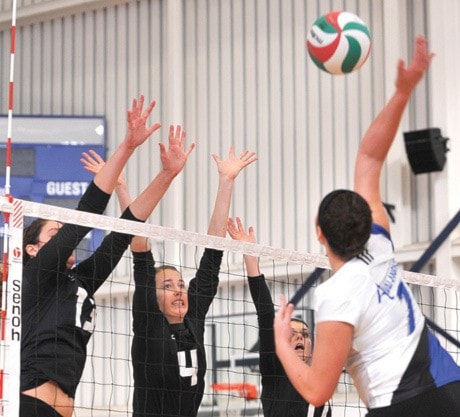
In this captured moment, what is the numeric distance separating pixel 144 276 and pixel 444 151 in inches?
258

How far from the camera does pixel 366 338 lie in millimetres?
3520

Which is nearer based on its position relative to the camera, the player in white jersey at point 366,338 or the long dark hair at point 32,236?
the player in white jersey at point 366,338

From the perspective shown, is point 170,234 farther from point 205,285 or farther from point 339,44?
point 339,44

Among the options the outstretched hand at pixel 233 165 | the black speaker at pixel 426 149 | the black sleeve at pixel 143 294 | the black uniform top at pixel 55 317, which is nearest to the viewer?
the black uniform top at pixel 55 317

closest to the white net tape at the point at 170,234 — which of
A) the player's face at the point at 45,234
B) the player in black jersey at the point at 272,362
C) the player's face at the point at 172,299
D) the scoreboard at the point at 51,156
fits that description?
the player's face at the point at 45,234

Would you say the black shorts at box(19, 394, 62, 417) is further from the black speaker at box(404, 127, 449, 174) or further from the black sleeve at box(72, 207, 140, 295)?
the black speaker at box(404, 127, 449, 174)

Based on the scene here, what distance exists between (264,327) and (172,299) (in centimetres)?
63

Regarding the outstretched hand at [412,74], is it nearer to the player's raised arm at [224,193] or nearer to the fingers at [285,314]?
the fingers at [285,314]

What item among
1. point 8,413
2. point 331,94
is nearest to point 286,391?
point 8,413

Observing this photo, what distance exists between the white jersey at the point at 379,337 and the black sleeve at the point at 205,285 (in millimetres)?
2599

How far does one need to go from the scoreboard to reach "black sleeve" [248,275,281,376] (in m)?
7.39

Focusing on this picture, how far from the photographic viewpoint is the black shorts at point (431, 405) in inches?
136

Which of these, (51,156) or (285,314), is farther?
(51,156)

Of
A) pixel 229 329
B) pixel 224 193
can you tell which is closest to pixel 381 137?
pixel 224 193
